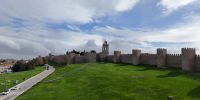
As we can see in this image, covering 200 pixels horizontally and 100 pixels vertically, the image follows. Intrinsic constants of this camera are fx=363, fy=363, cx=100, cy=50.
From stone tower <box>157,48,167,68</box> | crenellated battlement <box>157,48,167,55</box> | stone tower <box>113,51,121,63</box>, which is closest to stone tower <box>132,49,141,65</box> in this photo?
crenellated battlement <box>157,48,167,55</box>

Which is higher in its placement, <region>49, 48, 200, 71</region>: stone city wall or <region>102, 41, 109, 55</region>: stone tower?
<region>102, 41, 109, 55</region>: stone tower

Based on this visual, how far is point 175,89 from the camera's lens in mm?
37250

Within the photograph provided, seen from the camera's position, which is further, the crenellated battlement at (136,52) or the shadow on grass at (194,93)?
the crenellated battlement at (136,52)

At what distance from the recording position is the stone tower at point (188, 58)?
49250 millimetres

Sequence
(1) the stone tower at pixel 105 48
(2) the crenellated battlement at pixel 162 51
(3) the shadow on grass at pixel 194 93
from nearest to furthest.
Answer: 1. (3) the shadow on grass at pixel 194 93
2. (2) the crenellated battlement at pixel 162 51
3. (1) the stone tower at pixel 105 48

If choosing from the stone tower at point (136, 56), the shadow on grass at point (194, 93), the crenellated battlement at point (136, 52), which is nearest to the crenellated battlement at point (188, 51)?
the shadow on grass at point (194, 93)

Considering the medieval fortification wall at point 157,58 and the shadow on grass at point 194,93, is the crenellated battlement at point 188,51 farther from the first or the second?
the shadow on grass at point 194,93

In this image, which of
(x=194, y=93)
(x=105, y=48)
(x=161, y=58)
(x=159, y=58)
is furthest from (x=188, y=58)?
(x=105, y=48)

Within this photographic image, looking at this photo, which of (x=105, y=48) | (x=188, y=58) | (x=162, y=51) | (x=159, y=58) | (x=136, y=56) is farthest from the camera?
(x=105, y=48)

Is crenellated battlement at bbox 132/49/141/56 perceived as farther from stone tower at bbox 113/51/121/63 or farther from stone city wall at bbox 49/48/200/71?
stone tower at bbox 113/51/121/63

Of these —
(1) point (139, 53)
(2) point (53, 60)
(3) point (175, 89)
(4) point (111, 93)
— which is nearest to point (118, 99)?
(4) point (111, 93)

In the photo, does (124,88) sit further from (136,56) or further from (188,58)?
(136,56)

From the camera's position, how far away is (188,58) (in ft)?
162

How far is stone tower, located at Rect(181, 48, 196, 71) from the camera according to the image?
49.2m
